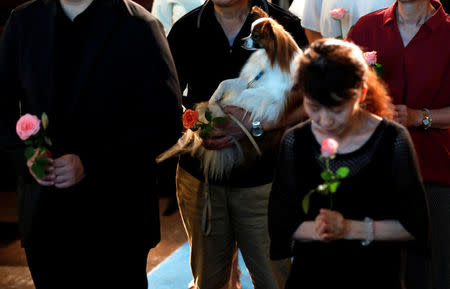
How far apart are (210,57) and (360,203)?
113cm

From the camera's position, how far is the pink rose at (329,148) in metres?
1.67

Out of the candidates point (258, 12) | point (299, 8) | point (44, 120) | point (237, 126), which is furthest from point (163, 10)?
point (44, 120)

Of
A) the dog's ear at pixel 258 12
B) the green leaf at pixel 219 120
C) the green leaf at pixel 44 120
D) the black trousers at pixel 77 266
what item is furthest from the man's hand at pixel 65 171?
the dog's ear at pixel 258 12

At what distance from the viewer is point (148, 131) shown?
7.30 feet

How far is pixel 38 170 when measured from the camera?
2.04 meters

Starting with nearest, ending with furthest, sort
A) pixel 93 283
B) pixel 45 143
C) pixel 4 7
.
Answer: pixel 45 143 < pixel 93 283 < pixel 4 7

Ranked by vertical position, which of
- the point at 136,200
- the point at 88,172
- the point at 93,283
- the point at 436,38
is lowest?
the point at 93,283

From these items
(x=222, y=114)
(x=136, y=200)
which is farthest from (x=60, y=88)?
(x=222, y=114)

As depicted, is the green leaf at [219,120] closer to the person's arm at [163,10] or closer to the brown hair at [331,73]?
the brown hair at [331,73]

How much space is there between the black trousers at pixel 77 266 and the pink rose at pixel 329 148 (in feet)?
3.05

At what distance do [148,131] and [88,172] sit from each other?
0.81 feet

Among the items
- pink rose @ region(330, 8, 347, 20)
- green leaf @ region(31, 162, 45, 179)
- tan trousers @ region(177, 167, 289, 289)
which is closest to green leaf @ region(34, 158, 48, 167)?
green leaf @ region(31, 162, 45, 179)

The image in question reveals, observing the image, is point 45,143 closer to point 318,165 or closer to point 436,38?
point 318,165

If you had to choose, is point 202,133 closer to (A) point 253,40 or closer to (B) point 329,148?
(A) point 253,40
